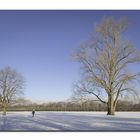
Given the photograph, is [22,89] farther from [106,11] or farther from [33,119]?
[106,11]

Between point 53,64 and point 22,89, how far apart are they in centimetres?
90

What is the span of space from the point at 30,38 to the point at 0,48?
2.35 ft

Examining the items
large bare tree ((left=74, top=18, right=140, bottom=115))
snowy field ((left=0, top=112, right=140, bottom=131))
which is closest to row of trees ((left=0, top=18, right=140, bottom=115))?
large bare tree ((left=74, top=18, right=140, bottom=115))

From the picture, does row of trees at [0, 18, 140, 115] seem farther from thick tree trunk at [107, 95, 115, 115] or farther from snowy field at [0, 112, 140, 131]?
A: snowy field at [0, 112, 140, 131]

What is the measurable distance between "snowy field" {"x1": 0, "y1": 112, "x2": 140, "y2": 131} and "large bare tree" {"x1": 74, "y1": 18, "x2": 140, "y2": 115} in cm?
29

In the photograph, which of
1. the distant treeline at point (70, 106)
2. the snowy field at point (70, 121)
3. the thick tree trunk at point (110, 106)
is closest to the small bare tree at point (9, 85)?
the distant treeline at point (70, 106)

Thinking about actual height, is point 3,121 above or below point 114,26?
below

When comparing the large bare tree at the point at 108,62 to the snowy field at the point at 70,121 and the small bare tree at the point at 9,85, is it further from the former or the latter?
the small bare tree at the point at 9,85

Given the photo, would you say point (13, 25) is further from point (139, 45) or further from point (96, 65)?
point (139, 45)

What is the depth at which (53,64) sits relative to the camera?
11648 mm

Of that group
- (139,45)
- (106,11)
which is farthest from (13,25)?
(139,45)

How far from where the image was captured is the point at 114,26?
11.8 meters

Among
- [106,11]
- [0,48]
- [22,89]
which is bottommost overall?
[22,89]
